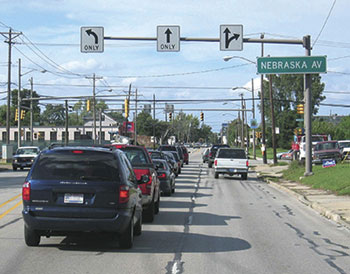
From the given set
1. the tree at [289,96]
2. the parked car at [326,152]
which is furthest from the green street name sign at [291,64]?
the tree at [289,96]

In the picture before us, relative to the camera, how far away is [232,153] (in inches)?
1242

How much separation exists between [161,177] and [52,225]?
10.5 m

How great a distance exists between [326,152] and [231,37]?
21053 mm

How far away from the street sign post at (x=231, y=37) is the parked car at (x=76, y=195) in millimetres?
13438

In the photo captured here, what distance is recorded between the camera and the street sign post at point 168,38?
70.2ft

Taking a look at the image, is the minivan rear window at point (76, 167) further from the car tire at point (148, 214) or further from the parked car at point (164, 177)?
the parked car at point (164, 177)

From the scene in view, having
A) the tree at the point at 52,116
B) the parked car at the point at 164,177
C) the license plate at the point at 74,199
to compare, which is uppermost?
the tree at the point at 52,116

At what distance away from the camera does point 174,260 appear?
852 cm

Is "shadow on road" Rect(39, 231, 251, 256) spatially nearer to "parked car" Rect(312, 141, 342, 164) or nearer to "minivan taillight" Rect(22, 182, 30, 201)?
"minivan taillight" Rect(22, 182, 30, 201)

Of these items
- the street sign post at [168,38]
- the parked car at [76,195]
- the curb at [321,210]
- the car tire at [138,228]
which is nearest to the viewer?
the parked car at [76,195]

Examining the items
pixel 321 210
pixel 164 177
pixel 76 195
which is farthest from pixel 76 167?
pixel 164 177

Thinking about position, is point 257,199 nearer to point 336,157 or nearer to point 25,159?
point 336,157

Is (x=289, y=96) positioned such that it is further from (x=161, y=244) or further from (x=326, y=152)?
(x=161, y=244)

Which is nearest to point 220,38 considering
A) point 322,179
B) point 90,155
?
point 322,179
